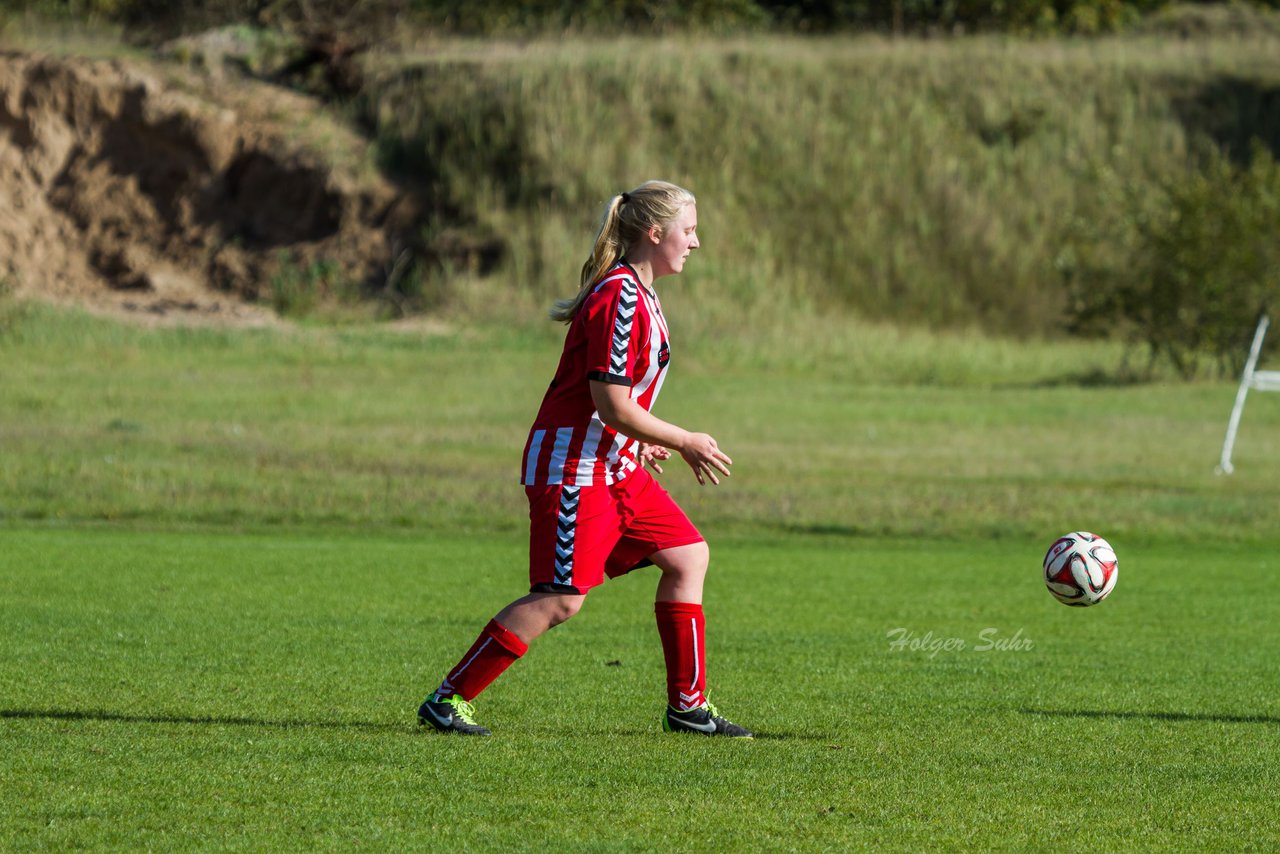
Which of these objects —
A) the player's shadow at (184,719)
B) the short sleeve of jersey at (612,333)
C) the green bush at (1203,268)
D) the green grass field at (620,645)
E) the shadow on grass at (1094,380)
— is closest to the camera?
the green grass field at (620,645)

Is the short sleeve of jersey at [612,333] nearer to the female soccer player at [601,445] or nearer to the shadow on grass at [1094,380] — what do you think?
the female soccer player at [601,445]

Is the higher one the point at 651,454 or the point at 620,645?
the point at 651,454

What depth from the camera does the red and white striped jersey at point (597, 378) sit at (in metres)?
5.87

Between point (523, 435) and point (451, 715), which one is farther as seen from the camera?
point (523, 435)

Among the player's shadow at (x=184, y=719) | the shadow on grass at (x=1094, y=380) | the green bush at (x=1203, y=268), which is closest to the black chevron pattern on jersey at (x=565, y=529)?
the player's shadow at (x=184, y=719)

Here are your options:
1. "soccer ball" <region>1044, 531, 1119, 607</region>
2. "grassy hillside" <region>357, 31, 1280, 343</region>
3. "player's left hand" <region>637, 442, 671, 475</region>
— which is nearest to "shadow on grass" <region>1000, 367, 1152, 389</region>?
"grassy hillside" <region>357, 31, 1280, 343</region>

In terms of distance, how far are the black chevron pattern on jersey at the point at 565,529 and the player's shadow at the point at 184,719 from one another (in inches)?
37.4

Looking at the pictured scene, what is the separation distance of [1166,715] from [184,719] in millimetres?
4039

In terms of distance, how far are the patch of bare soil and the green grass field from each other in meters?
12.6

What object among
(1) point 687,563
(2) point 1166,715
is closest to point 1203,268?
(2) point 1166,715

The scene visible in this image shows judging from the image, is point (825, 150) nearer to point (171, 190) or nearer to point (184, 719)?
point (171, 190)

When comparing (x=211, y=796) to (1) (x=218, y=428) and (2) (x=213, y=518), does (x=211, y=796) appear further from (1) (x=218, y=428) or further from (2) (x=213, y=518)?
(1) (x=218, y=428)

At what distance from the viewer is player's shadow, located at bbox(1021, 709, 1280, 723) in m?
6.91

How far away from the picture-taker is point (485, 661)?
6.13 m
